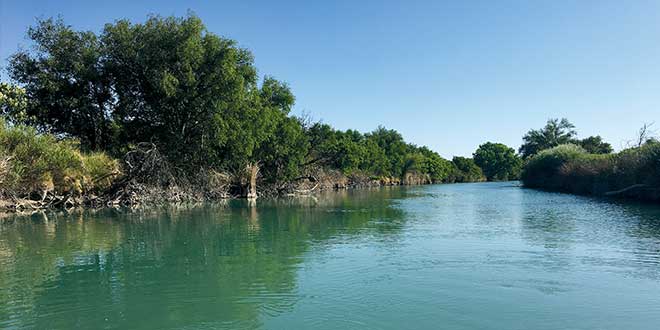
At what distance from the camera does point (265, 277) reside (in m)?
10.2

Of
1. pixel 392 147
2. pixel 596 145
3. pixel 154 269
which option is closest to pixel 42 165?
pixel 154 269

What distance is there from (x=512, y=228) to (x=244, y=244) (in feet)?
33.6

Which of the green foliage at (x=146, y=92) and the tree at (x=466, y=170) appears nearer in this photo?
the green foliage at (x=146, y=92)

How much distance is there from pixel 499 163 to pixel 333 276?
370ft

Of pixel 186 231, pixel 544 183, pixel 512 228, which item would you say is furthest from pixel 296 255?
pixel 544 183

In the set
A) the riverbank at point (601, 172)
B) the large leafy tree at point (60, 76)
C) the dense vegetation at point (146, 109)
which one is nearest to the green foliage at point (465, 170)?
the riverbank at point (601, 172)

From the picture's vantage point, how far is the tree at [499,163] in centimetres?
11475

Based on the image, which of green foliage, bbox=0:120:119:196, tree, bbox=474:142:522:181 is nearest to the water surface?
green foliage, bbox=0:120:119:196

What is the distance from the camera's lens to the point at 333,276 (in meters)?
10.2

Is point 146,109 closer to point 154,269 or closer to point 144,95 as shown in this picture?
point 144,95

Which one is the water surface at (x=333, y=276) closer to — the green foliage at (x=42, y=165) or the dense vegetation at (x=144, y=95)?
the green foliage at (x=42, y=165)

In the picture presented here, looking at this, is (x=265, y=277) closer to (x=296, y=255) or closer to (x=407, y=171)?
(x=296, y=255)

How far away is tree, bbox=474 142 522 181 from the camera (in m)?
115

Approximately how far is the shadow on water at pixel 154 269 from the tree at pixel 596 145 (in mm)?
68377
